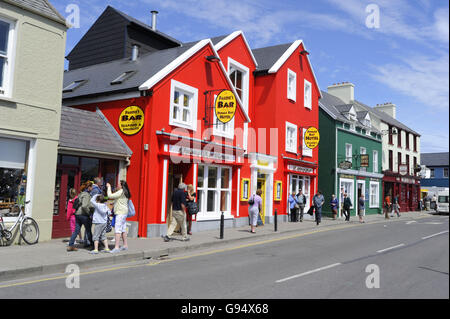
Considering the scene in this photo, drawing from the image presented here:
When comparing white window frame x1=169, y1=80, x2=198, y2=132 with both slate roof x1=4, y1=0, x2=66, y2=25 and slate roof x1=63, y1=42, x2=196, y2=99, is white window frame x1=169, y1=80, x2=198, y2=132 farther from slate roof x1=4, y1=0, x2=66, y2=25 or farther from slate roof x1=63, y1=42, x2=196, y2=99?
slate roof x1=4, y1=0, x2=66, y2=25

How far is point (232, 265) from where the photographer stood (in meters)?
9.20

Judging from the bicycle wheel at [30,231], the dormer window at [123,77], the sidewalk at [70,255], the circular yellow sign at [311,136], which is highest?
the dormer window at [123,77]

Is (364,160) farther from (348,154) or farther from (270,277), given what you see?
(270,277)

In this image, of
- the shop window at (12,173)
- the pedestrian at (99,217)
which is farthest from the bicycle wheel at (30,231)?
the pedestrian at (99,217)

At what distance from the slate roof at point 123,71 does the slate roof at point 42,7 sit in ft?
11.0

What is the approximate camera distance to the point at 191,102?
16.2 m

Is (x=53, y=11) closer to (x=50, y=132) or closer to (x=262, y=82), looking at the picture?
(x=50, y=132)

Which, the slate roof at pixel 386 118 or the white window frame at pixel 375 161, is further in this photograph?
the slate roof at pixel 386 118

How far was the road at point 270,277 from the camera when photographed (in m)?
6.39

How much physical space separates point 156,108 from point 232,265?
23.3 ft

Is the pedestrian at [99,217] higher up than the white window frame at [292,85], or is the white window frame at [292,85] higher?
the white window frame at [292,85]

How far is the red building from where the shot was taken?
14.3m

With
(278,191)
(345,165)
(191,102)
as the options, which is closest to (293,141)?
(278,191)

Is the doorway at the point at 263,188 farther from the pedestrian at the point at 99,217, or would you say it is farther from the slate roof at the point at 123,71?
the pedestrian at the point at 99,217
